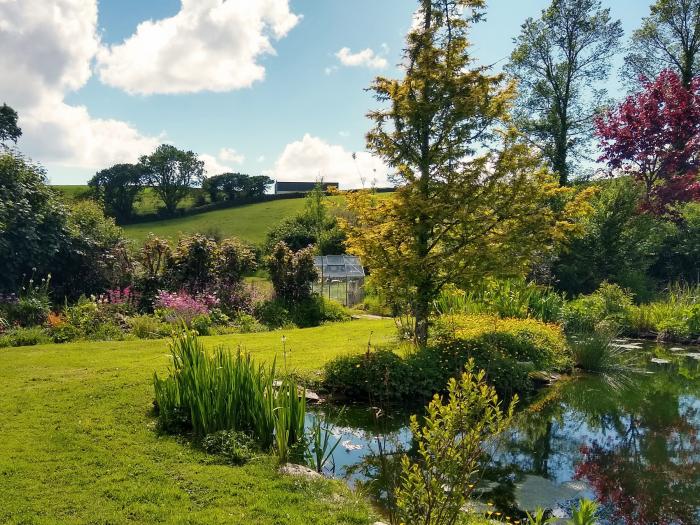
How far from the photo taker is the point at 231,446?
5.20 meters

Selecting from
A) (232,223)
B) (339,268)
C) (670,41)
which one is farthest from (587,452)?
(232,223)

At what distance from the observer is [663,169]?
63.5 feet

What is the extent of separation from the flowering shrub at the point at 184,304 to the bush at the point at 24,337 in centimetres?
266

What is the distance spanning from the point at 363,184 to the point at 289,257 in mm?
5976

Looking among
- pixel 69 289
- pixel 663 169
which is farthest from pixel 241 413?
pixel 663 169

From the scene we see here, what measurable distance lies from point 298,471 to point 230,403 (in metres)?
1.08

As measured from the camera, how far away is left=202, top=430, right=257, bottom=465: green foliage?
5.07m

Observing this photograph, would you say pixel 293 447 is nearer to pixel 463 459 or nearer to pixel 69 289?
pixel 463 459

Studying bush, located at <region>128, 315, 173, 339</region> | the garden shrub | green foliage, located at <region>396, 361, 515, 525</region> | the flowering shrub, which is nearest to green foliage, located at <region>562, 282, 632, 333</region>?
the garden shrub

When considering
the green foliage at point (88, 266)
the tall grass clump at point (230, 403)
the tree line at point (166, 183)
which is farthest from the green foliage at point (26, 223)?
the tree line at point (166, 183)

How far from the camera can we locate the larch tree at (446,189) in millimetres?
9336

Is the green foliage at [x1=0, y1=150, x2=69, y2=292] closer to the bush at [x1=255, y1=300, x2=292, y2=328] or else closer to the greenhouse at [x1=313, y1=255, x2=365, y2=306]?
the bush at [x1=255, y1=300, x2=292, y2=328]

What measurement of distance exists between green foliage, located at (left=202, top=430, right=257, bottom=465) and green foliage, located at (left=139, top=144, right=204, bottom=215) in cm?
4547

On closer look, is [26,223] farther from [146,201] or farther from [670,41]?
[146,201]
